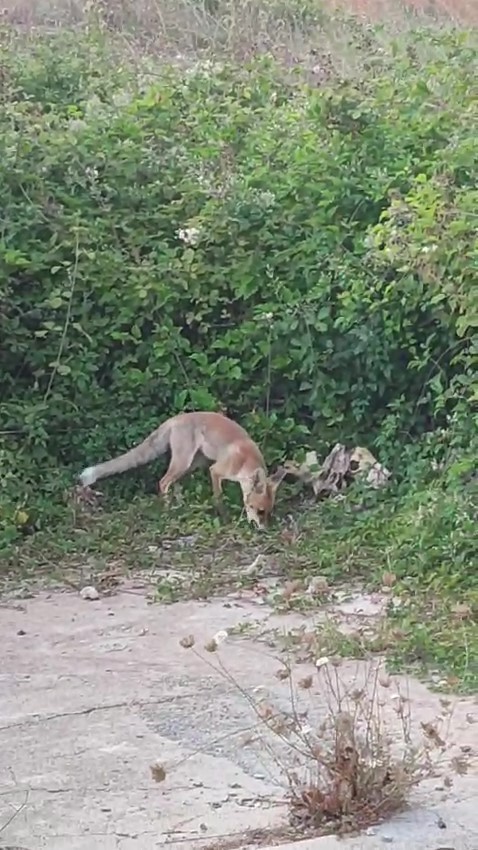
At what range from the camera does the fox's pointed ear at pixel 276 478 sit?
26.5 ft

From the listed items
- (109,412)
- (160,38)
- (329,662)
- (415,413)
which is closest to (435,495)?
(415,413)

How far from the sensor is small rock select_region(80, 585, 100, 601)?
23.5ft

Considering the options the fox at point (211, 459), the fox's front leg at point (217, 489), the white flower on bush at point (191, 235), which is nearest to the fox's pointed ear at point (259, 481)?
the fox at point (211, 459)

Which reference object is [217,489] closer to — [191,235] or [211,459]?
[211,459]

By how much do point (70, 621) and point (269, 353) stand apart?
8.05 feet

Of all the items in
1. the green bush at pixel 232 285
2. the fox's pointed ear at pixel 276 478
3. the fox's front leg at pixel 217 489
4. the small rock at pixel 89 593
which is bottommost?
the fox's front leg at pixel 217 489

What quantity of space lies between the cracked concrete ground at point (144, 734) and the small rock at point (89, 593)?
0.04m

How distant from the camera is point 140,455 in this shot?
8.44m

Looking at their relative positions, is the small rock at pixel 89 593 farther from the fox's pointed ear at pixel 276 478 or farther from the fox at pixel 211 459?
the fox's pointed ear at pixel 276 478

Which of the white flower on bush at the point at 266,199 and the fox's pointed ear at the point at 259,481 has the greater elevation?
the white flower on bush at the point at 266,199

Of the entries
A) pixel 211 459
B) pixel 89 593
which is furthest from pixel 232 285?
pixel 89 593

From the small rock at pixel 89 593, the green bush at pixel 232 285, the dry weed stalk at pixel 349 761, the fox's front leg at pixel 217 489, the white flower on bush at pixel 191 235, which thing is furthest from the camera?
the white flower on bush at pixel 191 235

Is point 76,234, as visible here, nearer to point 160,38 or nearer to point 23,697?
point 23,697

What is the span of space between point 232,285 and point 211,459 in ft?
3.79
